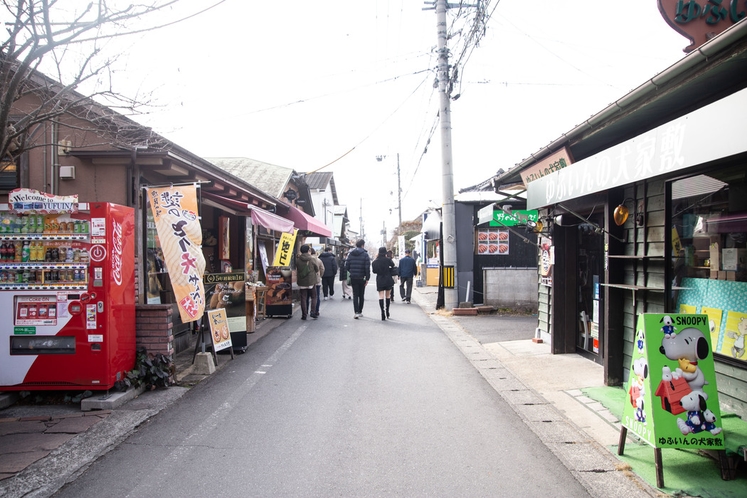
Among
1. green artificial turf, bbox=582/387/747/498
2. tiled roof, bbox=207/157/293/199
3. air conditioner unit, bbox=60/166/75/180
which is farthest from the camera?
tiled roof, bbox=207/157/293/199

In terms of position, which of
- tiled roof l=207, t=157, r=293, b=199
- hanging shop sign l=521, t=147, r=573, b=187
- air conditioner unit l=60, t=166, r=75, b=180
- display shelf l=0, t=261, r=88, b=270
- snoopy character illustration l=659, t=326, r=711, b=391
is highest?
tiled roof l=207, t=157, r=293, b=199

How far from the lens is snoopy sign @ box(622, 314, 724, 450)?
12.1ft

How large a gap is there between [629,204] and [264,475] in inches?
197

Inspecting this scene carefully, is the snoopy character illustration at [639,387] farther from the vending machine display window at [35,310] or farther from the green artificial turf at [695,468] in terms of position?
the vending machine display window at [35,310]

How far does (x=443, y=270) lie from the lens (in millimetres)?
14008

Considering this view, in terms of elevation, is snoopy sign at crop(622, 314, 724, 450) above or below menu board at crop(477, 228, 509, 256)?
below

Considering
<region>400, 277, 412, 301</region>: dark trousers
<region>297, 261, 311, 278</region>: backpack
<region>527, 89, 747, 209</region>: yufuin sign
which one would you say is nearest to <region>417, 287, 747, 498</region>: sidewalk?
<region>527, 89, 747, 209</region>: yufuin sign

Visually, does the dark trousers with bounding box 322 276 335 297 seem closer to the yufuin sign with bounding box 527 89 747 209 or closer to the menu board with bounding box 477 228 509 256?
the menu board with bounding box 477 228 509 256

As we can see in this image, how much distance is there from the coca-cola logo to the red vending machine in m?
0.07

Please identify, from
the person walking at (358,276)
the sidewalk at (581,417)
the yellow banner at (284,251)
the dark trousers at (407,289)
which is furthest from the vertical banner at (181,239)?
the dark trousers at (407,289)

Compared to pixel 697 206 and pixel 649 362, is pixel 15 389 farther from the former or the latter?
pixel 697 206

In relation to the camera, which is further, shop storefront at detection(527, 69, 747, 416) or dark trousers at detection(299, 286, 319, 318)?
dark trousers at detection(299, 286, 319, 318)

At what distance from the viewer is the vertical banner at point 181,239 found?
6660 millimetres

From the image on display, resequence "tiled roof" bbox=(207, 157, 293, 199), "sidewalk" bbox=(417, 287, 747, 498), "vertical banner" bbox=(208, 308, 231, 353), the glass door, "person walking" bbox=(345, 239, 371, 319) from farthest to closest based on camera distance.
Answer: "tiled roof" bbox=(207, 157, 293, 199)
"person walking" bbox=(345, 239, 371, 319)
"vertical banner" bbox=(208, 308, 231, 353)
the glass door
"sidewalk" bbox=(417, 287, 747, 498)
